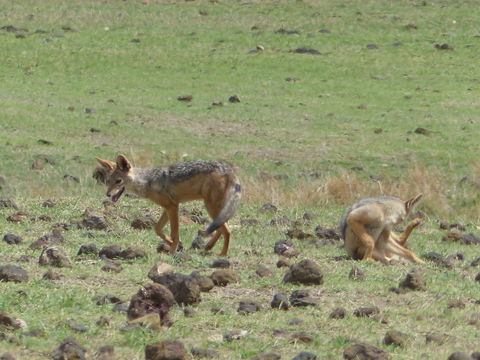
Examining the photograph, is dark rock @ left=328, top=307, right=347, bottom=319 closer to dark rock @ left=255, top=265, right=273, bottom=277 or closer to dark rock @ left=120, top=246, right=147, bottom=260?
dark rock @ left=255, top=265, right=273, bottom=277

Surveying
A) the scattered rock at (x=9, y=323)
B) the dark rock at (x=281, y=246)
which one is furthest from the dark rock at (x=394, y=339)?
the dark rock at (x=281, y=246)

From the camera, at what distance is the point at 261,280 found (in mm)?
9461

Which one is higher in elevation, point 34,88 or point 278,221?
point 278,221

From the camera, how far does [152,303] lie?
773 centimetres

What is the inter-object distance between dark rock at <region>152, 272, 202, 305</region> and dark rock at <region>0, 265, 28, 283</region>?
3.75 ft

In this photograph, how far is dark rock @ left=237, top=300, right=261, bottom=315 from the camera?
822cm

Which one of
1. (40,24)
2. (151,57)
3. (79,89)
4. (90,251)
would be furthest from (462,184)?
(40,24)

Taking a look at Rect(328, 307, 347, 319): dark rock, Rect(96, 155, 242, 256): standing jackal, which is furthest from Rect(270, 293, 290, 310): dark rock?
Rect(96, 155, 242, 256): standing jackal

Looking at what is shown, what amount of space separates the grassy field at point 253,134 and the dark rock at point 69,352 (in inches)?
6.5

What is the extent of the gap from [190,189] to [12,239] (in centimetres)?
192

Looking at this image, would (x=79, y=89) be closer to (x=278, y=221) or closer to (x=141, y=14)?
(x=141, y=14)

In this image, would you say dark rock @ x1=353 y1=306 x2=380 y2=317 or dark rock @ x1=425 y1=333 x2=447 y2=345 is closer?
dark rock @ x1=425 y1=333 x2=447 y2=345

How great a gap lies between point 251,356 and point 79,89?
777 inches

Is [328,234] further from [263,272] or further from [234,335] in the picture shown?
[234,335]
